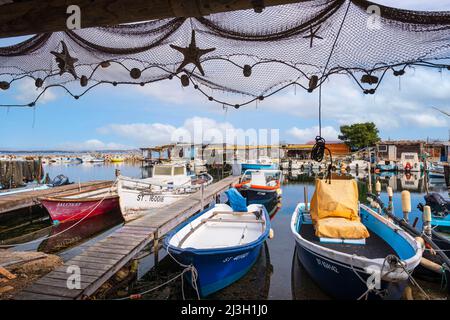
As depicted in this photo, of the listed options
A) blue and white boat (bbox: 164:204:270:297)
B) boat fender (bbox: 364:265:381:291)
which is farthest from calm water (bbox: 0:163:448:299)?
boat fender (bbox: 364:265:381:291)

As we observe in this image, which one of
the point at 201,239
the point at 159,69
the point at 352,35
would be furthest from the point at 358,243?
the point at 159,69

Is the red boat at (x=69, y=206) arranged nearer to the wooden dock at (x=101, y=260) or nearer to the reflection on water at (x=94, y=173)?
the wooden dock at (x=101, y=260)

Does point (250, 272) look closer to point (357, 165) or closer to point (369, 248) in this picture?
point (369, 248)

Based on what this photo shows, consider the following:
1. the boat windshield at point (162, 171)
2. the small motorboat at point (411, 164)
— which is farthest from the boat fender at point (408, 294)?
the small motorboat at point (411, 164)

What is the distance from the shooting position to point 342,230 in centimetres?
685

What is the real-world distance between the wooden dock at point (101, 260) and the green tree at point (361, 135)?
51.8m

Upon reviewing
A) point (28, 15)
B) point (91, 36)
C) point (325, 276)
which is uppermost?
point (91, 36)

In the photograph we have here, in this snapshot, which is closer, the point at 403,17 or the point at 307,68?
the point at 403,17

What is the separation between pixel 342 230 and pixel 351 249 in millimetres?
491

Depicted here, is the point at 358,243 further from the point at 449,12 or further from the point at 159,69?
the point at 159,69

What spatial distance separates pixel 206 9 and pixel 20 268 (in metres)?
7.66

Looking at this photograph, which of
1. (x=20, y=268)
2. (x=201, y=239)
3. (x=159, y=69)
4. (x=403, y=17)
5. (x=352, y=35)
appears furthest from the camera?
(x=201, y=239)

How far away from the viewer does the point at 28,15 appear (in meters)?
2.62

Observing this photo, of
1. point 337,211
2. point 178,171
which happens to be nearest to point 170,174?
point 178,171
